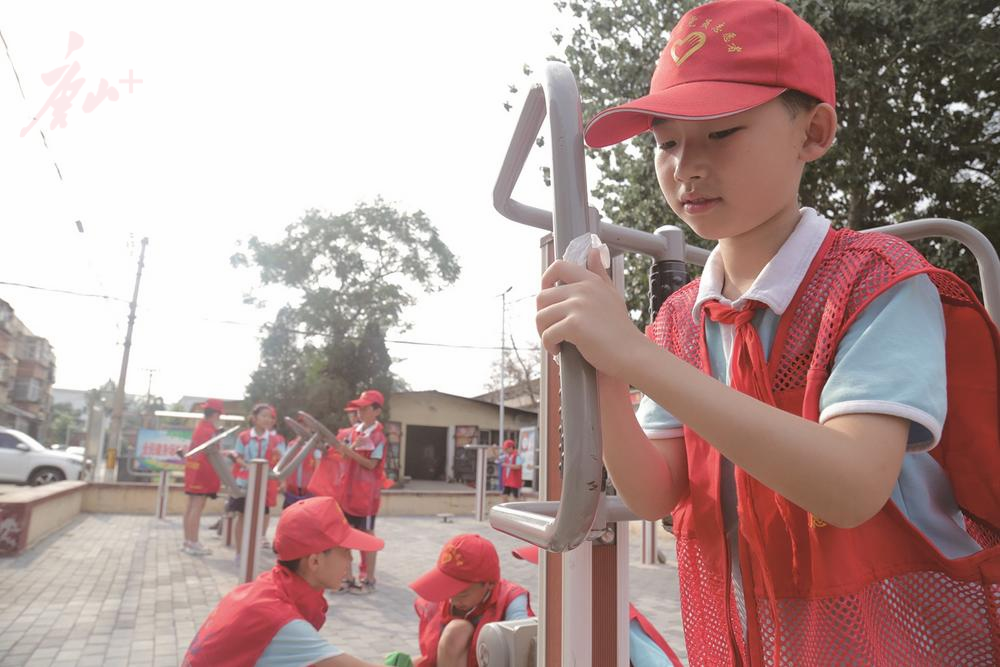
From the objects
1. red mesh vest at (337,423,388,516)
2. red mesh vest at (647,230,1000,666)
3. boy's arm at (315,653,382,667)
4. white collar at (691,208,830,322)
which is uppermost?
white collar at (691,208,830,322)

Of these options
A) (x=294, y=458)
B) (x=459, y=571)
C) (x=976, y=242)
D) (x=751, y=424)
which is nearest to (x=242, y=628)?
(x=459, y=571)

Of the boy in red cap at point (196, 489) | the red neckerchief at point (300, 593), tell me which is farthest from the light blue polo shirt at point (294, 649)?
the boy in red cap at point (196, 489)

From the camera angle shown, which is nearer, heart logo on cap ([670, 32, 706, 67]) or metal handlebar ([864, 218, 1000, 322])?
heart logo on cap ([670, 32, 706, 67])

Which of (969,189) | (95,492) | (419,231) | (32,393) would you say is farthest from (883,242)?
(419,231)

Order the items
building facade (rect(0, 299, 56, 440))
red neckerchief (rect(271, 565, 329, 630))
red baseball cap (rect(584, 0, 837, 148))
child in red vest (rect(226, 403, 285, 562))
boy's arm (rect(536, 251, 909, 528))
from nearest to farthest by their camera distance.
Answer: boy's arm (rect(536, 251, 909, 528)) → red baseball cap (rect(584, 0, 837, 148)) → red neckerchief (rect(271, 565, 329, 630)) → building facade (rect(0, 299, 56, 440)) → child in red vest (rect(226, 403, 285, 562))

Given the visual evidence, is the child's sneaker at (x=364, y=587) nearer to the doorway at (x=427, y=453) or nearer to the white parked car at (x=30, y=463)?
the white parked car at (x=30, y=463)

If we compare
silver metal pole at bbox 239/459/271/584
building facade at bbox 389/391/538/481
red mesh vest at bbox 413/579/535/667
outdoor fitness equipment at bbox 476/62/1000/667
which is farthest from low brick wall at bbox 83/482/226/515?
building facade at bbox 389/391/538/481

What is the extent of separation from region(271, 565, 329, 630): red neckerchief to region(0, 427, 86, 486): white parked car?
1583 centimetres

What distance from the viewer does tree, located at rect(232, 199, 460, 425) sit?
26.6m

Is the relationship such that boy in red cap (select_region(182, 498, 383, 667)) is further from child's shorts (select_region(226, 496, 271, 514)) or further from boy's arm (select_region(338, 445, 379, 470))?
child's shorts (select_region(226, 496, 271, 514))

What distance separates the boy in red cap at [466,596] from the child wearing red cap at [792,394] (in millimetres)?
2010

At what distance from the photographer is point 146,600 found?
577 centimetres

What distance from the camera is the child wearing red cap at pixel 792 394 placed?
0.62 m

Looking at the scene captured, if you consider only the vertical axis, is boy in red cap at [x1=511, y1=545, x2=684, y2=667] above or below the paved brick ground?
above
